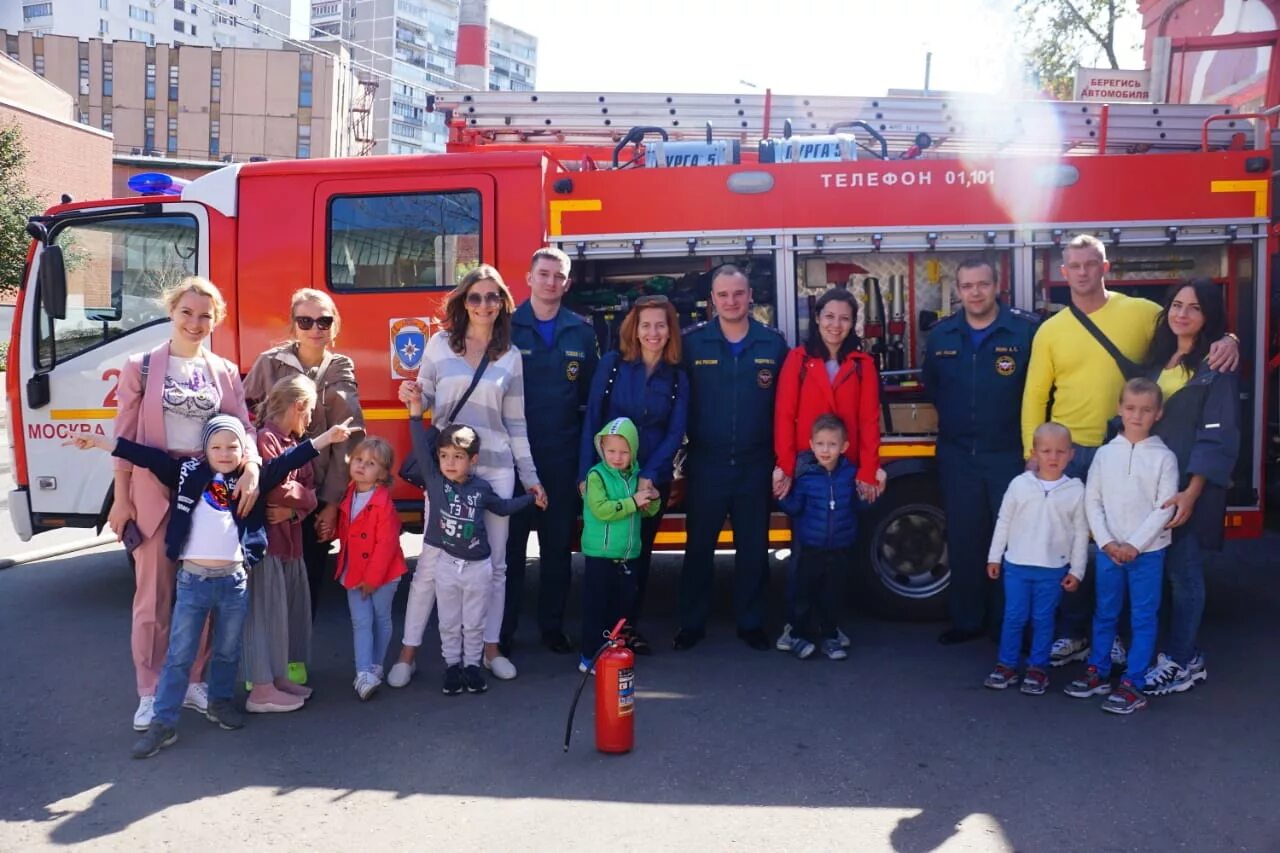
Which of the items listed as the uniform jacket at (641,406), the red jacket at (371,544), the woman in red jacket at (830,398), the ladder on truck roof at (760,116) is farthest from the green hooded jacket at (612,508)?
the ladder on truck roof at (760,116)

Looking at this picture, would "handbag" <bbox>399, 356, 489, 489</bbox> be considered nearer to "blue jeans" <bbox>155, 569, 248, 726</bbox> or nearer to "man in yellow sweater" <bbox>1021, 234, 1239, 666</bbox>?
"blue jeans" <bbox>155, 569, 248, 726</bbox>

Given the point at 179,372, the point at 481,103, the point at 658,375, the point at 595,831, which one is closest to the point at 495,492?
the point at 658,375

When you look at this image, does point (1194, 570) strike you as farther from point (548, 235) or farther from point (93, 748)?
point (93, 748)

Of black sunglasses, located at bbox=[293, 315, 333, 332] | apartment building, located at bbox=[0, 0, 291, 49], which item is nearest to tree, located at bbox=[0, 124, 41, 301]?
black sunglasses, located at bbox=[293, 315, 333, 332]

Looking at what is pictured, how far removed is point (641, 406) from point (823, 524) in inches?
42.0

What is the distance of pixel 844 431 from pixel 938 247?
1.25 meters

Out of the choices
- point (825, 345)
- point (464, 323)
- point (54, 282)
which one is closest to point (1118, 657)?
point (825, 345)

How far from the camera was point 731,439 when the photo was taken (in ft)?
18.8

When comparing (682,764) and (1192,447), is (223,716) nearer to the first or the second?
(682,764)

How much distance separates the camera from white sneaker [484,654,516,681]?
5.36 metres

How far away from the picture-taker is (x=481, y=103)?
23.9ft

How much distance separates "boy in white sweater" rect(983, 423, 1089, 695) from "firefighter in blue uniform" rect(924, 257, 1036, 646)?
393 mm

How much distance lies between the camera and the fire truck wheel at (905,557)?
20.3 ft

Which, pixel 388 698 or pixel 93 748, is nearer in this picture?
pixel 93 748
